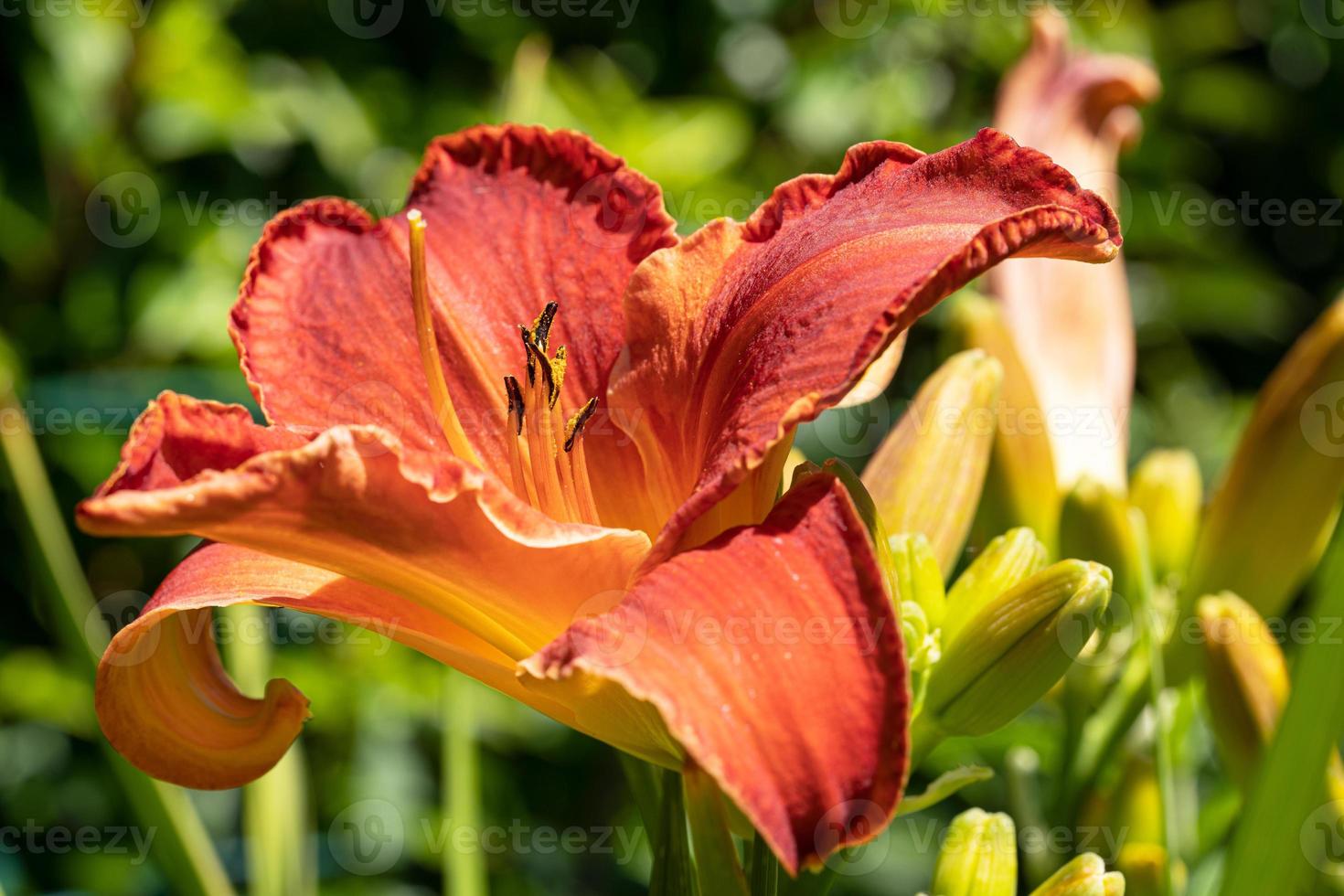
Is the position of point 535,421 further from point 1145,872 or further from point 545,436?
point 1145,872

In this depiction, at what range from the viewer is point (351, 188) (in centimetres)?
149

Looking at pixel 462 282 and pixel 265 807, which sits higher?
pixel 462 282

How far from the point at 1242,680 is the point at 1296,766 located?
28 centimetres

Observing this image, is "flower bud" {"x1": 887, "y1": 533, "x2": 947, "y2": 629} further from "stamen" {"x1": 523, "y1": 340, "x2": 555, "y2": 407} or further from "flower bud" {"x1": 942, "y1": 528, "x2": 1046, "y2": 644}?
"stamen" {"x1": 523, "y1": 340, "x2": 555, "y2": 407}

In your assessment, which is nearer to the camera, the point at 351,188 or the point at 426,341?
the point at 426,341

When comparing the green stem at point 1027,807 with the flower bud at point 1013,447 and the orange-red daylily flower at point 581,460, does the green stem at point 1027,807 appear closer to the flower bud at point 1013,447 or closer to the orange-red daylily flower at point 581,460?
the flower bud at point 1013,447

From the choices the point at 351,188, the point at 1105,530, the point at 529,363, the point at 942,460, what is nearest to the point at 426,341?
the point at 529,363

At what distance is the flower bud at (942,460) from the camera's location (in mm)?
638

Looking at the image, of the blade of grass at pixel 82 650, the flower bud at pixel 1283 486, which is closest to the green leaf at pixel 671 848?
the blade of grass at pixel 82 650

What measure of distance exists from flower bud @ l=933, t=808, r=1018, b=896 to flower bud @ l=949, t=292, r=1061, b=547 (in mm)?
239

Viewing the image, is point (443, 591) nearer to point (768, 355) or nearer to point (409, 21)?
point (768, 355)

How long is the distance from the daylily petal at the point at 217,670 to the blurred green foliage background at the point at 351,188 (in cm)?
73

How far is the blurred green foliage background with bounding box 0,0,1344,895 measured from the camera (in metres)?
1.39

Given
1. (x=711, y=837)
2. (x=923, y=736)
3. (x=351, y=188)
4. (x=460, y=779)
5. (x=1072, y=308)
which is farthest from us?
(x=351, y=188)
